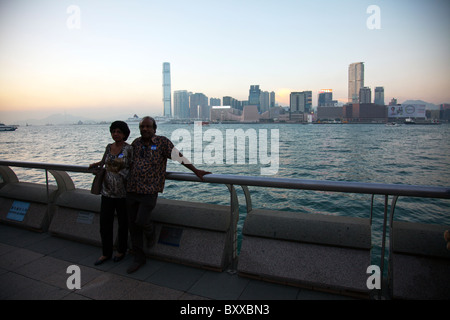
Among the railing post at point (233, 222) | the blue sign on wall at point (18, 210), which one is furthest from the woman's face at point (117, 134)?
the blue sign on wall at point (18, 210)

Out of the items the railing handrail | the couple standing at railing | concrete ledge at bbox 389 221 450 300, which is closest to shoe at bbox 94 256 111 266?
the couple standing at railing

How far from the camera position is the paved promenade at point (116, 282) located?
296 centimetres

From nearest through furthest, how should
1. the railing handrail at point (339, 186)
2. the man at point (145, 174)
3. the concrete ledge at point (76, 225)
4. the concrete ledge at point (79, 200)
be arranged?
1. the railing handrail at point (339, 186)
2. the man at point (145, 174)
3. the concrete ledge at point (76, 225)
4. the concrete ledge at point (79, 200)

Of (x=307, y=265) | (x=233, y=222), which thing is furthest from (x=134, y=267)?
(x=307, y=265)

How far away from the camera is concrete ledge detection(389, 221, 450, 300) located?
2.67 meters

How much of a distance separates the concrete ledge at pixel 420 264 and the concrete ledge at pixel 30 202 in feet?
16.2

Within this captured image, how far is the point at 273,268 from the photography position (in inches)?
123

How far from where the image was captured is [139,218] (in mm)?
3525

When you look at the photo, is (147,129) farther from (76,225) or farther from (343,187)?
(343,187)

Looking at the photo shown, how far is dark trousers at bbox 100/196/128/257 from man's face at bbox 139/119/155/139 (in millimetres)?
914

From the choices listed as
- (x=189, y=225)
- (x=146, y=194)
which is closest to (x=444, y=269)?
(x=189, y=225)

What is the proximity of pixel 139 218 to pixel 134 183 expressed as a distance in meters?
0.42

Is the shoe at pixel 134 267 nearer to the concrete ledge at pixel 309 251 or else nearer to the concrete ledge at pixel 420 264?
the concrete ledge at pixel 309 251
